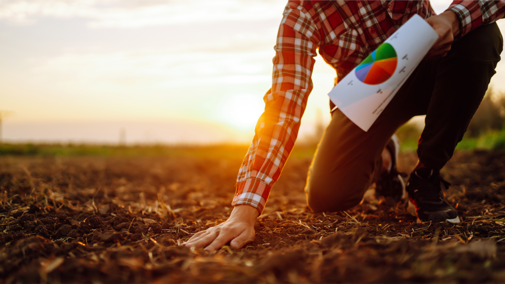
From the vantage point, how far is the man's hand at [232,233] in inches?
50.3

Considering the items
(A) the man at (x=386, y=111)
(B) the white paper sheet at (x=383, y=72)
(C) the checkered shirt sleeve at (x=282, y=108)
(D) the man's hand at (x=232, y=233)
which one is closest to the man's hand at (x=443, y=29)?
(A) the man at (x=386, y=111)

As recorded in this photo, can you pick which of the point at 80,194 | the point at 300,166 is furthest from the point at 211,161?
the point at 80,194

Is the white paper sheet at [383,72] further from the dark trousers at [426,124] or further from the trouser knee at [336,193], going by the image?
the trouser knee at [336,193]

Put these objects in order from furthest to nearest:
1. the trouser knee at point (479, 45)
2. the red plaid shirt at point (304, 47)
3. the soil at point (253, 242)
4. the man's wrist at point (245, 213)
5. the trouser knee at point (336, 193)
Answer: the trouser knee at point (336, 193) → the trouser knee at point (479, 45) → the red plaid shirt at point (304, 47) → the man's wrist at point (245, 213) → the soil at point (253, 242)

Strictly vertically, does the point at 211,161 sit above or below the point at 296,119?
below

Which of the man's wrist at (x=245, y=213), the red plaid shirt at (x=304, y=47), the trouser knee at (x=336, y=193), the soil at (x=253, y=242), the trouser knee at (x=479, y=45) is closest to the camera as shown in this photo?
the soil at (x=253, y=242)

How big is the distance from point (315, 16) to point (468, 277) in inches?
56.4

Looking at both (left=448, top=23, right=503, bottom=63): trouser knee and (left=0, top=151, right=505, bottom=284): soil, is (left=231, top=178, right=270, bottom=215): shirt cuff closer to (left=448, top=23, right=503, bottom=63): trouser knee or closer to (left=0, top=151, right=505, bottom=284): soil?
(left=0, top=151, right=505, bottom=284): soil

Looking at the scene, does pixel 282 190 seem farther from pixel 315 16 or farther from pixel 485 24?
pixel 485 24

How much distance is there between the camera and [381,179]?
2.34 meters

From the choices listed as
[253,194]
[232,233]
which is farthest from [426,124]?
[232,233]

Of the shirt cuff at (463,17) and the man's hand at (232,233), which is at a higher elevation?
the shirt cuff at (463,17)

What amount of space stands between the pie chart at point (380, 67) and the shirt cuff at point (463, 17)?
487 millimetres

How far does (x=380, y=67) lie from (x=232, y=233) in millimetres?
933
